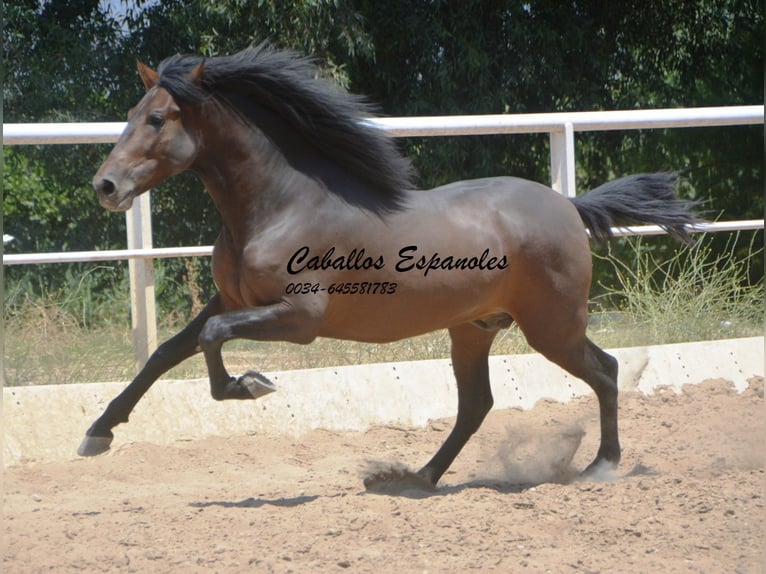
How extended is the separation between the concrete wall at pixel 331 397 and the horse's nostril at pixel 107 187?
5.03 feet

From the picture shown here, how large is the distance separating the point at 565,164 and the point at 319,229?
2.30m

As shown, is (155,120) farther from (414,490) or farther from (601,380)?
(601,380)

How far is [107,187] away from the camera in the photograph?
3.76m

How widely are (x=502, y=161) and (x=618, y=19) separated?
1.98 meters

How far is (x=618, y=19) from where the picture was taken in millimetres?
10836

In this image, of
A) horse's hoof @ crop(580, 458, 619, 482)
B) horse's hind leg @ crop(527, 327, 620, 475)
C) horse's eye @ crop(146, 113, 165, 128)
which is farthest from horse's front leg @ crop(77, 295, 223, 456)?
horse's hoof @ crop(580, 458, 619, 482)

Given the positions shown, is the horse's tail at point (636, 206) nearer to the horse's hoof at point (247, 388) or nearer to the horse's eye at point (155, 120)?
the horse's hoof at point (247, 388)

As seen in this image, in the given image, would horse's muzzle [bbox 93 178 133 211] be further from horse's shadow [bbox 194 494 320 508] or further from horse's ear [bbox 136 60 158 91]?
horse's shadow [bbox 194 494 320 508]

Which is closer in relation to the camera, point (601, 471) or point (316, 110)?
point (316, 110)

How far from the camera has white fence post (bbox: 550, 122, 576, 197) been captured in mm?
5793

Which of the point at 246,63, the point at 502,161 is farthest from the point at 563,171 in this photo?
the point at 502,161

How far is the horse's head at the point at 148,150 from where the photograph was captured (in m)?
3.77

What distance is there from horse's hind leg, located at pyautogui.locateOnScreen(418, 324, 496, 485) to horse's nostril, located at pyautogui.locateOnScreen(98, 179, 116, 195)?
1.69 m

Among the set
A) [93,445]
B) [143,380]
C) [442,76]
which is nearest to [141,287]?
[143,380]
